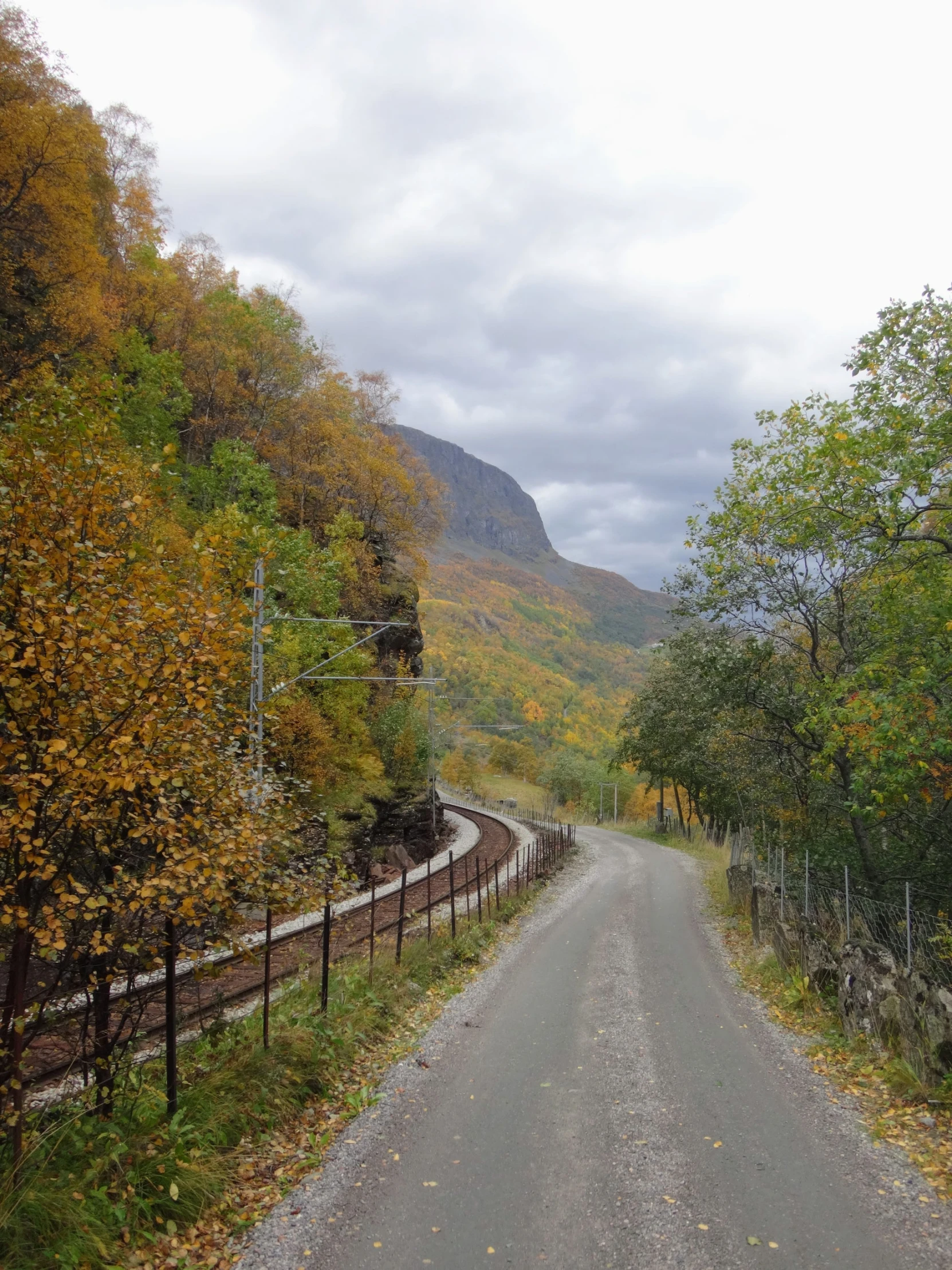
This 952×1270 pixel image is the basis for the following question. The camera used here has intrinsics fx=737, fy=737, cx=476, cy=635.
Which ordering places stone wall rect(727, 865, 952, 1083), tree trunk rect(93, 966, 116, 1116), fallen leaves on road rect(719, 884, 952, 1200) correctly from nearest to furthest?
1. tree trunk rect(93, 966, 116, 1116)
2. fallen leaves on road rect(719, 884, 952, 1200)
3. stone wall rect(727, 865, 952, 1083)

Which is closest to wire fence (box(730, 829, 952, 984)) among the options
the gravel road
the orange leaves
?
the gravel road

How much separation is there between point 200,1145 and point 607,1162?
158 inches

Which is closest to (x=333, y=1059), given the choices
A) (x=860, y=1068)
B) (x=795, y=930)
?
(x=860, y=1068)

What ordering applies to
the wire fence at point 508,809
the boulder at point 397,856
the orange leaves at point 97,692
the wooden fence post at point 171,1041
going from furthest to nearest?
the wire fence at point 508,809, the boulder at point 397,856, the wooden fence post at point 171,1041, the orange leaves at point 97,692

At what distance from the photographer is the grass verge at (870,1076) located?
7.47 meters

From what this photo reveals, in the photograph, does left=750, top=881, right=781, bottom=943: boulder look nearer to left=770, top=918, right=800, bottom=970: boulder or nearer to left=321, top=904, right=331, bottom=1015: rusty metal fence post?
left=770, top=918, right=800, bottom=970: boulder

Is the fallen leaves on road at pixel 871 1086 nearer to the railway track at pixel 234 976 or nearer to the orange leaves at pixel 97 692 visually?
the railway track at pixel 234 976

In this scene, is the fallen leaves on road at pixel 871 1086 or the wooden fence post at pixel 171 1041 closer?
the wooden fence post at pixel 171 1041

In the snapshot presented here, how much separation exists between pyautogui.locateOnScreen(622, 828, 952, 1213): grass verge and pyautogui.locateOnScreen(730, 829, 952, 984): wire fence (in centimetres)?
120

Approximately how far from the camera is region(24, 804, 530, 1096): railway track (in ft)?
22.3

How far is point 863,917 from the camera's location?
13789mm

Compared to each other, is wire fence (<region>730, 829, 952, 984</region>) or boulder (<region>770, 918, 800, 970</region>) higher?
wire fence (<region>730, 829, 952, 984</region>)

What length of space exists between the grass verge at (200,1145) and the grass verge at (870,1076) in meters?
5.86

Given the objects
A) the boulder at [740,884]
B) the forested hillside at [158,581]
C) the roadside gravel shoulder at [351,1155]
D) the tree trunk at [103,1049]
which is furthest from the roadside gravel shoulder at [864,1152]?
the boulder at [740,884]
